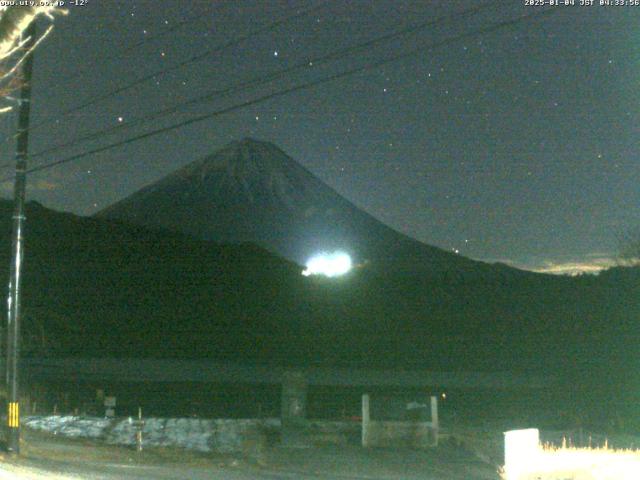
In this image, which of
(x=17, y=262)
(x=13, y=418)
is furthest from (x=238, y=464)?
(x=17, y=262)

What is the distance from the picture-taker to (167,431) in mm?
24422

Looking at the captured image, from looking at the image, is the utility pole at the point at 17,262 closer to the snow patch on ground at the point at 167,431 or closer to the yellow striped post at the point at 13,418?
the yellow striped post at the point at 13,418

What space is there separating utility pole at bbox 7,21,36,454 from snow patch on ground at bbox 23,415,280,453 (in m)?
5.43

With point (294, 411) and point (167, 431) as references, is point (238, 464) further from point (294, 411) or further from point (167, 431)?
point (167, 431)

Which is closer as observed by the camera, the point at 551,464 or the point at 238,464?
the point at 551,464

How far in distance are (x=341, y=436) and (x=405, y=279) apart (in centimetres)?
6229

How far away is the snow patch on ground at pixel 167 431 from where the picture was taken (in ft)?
70.9

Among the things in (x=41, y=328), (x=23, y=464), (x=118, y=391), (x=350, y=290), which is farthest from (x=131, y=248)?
(x=23, y=464)

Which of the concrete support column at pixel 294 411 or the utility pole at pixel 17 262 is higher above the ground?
the utility pole at pixel 17 262

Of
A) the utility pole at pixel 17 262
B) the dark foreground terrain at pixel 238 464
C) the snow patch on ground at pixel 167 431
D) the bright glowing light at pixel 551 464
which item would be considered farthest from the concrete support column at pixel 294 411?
the bright glowing light at pixel 551 464

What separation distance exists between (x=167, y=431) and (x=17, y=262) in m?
9.81

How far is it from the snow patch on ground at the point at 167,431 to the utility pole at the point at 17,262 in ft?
17.8

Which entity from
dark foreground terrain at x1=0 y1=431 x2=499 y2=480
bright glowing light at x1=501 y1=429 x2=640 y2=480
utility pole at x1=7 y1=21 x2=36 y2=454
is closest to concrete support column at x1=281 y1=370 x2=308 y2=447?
dark foreground terrain at x1=0 y1=431 x2=499 y2=480

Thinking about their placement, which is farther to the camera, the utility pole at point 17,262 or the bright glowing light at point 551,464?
the utility pole at point 17,262
